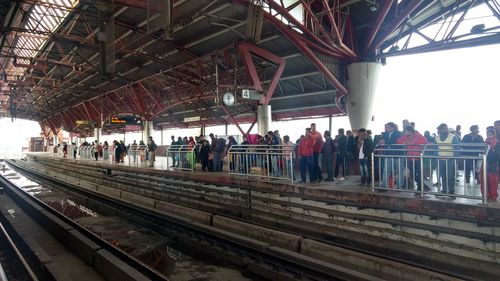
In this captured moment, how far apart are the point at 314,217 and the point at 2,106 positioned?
55143mm

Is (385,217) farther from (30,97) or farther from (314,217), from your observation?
(30,97)

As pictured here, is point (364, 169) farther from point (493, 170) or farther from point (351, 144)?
point (493, 170)

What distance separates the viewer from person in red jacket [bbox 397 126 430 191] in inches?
281

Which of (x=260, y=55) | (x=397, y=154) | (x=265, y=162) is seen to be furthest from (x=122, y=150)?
(x=397, y=154)

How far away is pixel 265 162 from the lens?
34.4 ft

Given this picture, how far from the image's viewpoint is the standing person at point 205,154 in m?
13.9

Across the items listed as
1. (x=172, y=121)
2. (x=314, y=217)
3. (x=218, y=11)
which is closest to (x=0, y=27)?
(x=218, y=11)

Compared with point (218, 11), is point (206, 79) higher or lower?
lower

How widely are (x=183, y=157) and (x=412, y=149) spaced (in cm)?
990

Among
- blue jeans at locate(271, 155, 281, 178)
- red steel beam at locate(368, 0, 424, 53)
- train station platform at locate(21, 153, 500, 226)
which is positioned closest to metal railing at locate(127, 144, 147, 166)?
train station platform at locate(21, 153, 500, 226)

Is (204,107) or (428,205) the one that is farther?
(204,107)

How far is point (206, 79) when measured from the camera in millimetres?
23969

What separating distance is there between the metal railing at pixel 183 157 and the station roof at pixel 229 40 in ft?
7.85

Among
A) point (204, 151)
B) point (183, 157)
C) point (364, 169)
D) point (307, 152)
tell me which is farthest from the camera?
point (183, 157)
